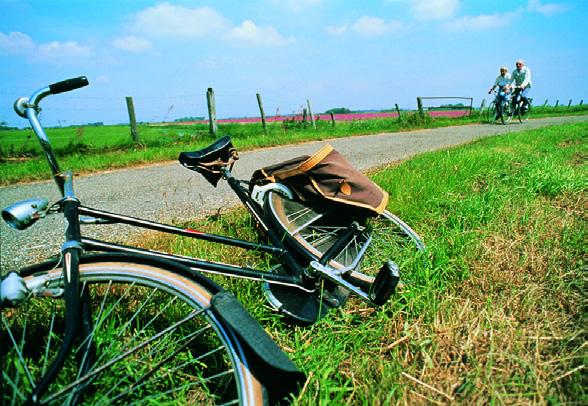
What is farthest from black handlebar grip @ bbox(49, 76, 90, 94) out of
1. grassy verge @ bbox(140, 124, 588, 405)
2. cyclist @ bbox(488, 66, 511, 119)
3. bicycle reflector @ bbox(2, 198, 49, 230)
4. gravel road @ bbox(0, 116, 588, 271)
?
cyclist @ bbox(488, 66, 511, 119)

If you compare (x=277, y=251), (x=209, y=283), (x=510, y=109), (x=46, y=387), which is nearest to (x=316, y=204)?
(x=277, y=251)

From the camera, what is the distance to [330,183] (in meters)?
1.93

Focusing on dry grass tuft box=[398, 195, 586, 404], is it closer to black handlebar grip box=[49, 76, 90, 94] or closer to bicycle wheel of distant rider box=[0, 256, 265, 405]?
bicycle wheel of distant rider box=[0, 256, 265, 405]

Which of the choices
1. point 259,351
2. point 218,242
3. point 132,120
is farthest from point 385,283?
point 132,120

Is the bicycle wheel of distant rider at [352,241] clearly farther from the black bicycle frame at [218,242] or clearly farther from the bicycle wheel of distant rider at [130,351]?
the bicycle wheel of distant rider at [130,351]

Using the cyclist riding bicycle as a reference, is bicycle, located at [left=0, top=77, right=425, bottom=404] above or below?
below

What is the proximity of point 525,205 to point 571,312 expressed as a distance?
4.68 feet

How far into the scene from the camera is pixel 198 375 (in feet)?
4.10

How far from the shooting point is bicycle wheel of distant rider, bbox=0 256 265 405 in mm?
950

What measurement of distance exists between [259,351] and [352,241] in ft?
4.28

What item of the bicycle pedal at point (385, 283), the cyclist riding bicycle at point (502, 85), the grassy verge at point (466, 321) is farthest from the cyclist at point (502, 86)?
the bicycle pedal at point (385, 283)

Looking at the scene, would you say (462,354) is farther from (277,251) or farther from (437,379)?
(277,251)

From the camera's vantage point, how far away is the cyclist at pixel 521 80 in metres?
12.7

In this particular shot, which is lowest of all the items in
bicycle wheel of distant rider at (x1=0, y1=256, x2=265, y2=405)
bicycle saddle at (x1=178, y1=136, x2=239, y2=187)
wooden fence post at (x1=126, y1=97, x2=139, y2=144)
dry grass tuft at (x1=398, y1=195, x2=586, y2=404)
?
dry grass tuft at (x1=398, y1=195, x2=586, y2=404)
